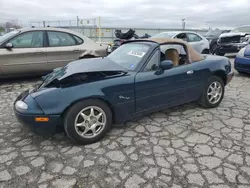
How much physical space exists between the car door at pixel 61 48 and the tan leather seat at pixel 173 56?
11.1 feet

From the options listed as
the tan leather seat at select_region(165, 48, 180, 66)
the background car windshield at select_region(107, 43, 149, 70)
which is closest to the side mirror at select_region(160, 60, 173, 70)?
the background car windshield at select_region(107, 43, 149, 70)

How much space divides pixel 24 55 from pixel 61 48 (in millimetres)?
992

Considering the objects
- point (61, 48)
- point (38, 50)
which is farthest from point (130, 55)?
point (38, 50)

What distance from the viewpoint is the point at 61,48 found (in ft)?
20.4

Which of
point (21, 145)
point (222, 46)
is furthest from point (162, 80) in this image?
point (222, 46)

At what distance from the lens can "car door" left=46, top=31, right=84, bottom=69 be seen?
611 centimetres

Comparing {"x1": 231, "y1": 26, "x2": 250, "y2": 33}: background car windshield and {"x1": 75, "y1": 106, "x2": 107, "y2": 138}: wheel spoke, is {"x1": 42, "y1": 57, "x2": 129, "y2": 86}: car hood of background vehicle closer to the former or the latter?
{"x1": 75, "y1": 106, "x2": 107, "y2": 138}: wheel spoke

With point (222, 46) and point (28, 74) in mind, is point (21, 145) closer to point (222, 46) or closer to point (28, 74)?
point (28, 74)

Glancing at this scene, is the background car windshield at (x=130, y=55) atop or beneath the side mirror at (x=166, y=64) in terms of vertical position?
atop

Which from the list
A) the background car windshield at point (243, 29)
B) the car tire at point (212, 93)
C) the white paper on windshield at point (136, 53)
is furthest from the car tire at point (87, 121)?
the background car windshield at point (243, 29)

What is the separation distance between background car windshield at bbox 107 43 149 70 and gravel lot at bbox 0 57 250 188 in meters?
Result: 0.99

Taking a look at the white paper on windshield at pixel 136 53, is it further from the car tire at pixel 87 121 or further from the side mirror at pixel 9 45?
the side mirror at pixel 9 45

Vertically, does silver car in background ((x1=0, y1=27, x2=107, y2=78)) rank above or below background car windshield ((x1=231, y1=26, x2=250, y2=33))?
below

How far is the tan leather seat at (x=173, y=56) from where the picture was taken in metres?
3.86
